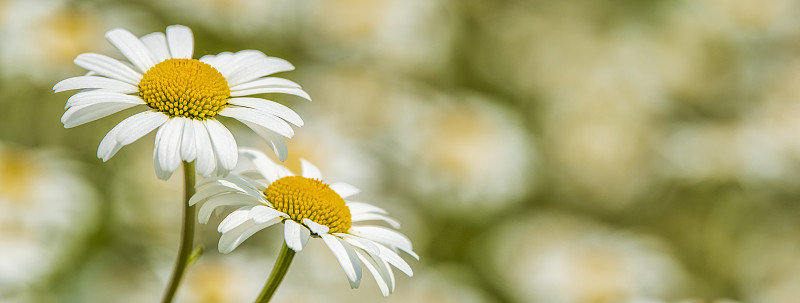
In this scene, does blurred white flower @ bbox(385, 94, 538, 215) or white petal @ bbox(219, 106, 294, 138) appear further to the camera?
blurred white flower @ bbox(385, 94, 538, 215)

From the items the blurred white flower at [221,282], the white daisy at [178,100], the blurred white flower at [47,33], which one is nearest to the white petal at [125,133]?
the white daisy at [178,100]

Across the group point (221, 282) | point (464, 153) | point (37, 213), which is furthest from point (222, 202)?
point (464, 153)

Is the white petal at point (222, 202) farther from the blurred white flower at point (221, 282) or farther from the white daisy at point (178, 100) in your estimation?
the blurred white flower at point (221, 282)

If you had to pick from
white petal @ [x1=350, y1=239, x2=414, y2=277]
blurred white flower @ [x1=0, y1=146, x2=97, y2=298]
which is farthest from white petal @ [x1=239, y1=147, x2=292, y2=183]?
blurred white flower @ [x1=0, y1=146, x2=97, y2=298]

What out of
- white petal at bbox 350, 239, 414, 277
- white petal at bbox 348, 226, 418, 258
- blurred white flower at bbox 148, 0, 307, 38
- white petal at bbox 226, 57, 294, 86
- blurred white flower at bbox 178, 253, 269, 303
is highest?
blurred white flower at bbox 148, 0, 307, 38

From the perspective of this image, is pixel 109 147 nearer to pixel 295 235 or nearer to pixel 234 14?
pixel 295 235

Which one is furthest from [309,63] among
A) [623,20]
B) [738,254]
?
[738,254]

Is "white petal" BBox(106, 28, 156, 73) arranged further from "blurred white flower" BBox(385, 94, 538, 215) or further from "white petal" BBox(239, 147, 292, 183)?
"blurred white flower" BBox(385, 94, 538, 215)
